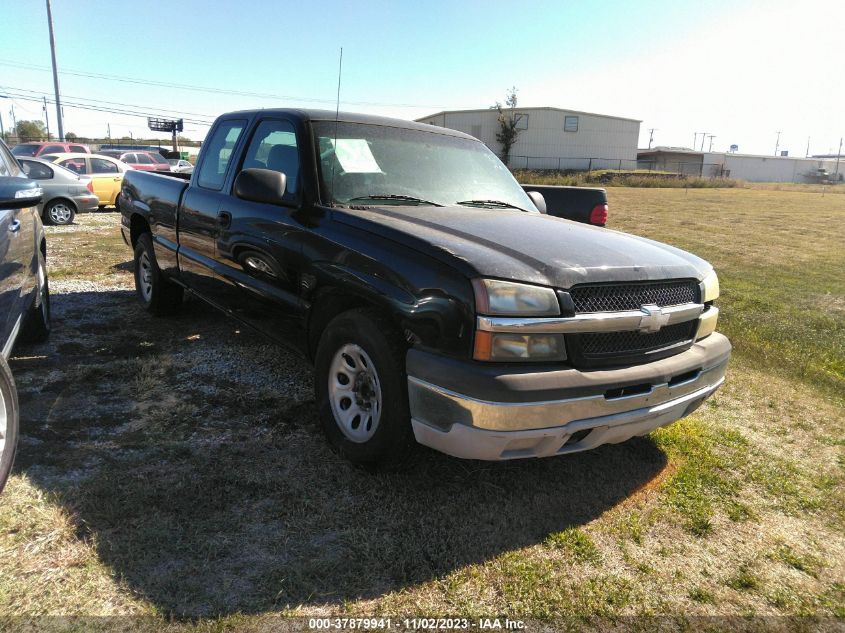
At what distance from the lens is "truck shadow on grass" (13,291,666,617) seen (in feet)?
7.77

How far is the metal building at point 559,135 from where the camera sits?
57.5 m

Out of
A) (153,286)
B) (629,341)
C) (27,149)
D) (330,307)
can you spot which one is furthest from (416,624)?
(27,149)

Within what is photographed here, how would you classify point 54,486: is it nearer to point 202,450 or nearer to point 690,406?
point 202,450

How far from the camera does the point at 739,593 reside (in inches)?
96.0

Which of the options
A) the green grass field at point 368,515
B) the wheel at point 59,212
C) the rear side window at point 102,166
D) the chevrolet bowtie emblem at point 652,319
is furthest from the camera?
the rear side window at point 102,166

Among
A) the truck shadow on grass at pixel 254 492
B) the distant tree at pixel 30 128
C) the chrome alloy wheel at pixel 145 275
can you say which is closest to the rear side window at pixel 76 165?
the chrome alloy wheel at pixel 145 275

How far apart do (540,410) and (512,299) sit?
18.4 inches

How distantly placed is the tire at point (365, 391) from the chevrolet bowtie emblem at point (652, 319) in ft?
3.59

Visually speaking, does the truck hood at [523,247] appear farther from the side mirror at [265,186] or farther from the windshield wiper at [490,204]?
the side mirror at [265,186]

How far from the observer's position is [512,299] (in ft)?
8.02

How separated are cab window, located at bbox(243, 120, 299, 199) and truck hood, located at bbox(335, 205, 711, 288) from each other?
1.80 ft

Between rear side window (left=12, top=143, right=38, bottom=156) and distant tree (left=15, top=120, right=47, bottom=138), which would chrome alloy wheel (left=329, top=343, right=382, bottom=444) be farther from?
distant tree (left=15, top=120, right=47, bottom=138)

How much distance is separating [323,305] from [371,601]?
5.01 ft

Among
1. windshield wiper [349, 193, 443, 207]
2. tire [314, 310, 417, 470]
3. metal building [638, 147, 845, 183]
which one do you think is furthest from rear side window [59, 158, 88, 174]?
metal building [638, 147, 845, 183]
